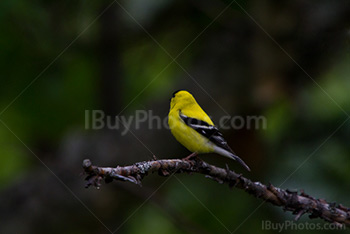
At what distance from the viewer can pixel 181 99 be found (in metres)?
4.43

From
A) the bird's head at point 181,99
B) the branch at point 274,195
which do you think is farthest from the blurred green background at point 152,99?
the branch at point 274,195

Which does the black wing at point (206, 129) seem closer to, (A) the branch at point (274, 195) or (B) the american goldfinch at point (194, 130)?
(B) the american goldfinch at point (194, 130)

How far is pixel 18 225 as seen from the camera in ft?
14.0

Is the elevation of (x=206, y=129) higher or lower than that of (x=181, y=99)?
lower

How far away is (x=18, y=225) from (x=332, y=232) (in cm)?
276

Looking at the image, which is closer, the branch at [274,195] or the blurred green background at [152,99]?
the branch at [274,195]

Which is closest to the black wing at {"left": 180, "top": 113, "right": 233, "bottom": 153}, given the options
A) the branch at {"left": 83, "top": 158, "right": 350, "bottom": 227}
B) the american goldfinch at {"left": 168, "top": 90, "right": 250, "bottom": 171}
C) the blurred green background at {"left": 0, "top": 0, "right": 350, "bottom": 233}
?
the american goldfinch at {"left": 168, "top": 90, "right": 250, "bottom": 171}

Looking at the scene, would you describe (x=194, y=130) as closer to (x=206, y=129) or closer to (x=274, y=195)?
(x=206, y=129)

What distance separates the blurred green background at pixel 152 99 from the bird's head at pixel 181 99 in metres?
0.15

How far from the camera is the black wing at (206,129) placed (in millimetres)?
4012

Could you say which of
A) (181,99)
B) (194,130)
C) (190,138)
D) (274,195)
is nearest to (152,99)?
(181,99)

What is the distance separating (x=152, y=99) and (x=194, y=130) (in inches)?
34.5

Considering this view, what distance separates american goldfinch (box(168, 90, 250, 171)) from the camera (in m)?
4.01

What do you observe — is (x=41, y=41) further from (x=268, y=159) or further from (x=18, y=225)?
(x=268, y=159)
